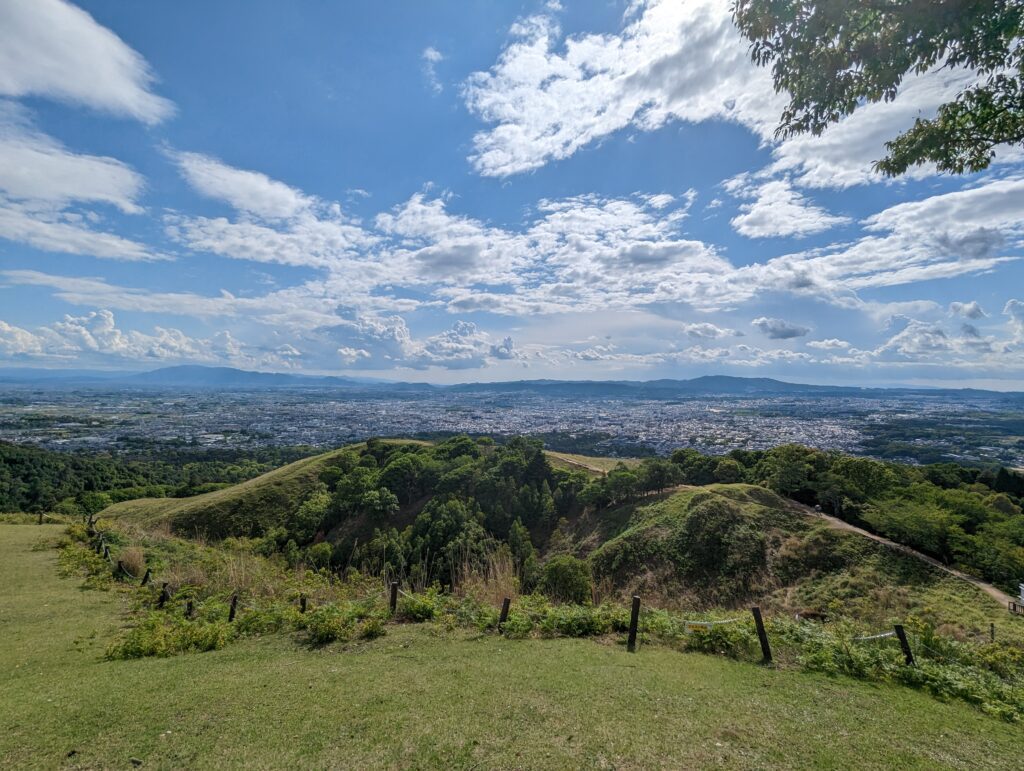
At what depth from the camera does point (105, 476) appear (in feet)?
215

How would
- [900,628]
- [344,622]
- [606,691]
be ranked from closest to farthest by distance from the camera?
[606,691] < [900,628] < [344,622]

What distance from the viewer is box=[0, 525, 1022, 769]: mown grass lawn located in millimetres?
5512

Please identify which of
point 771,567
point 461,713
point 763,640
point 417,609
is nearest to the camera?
point 461,713

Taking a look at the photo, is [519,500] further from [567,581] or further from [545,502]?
[567,581]

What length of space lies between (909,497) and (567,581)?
27688 millimetres

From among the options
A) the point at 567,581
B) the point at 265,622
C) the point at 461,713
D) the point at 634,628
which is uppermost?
the point at 461,713

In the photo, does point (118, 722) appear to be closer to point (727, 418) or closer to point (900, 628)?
point (900, 628)

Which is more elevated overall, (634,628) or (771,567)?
(634,628)

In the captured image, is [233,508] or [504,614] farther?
[233,508]

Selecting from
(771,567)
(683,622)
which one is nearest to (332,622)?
(683,622)

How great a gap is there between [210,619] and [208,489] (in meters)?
51.9

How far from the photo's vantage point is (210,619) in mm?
11695

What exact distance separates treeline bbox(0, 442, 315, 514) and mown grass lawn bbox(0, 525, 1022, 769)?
153 feet

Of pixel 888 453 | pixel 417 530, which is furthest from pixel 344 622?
pixel 888 453
